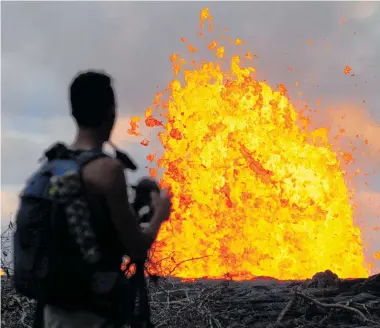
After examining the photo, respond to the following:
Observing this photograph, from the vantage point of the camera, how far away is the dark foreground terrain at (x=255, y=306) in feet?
24.6

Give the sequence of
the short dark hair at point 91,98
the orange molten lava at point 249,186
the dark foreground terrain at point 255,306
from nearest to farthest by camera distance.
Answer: the short dark hair at point 91,98 < the dark foreground terrain at point 255,306 < the orange molten lava at point 249,186

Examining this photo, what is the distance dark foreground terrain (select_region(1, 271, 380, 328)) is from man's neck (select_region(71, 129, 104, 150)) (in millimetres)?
4914

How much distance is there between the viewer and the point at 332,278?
33.5ft

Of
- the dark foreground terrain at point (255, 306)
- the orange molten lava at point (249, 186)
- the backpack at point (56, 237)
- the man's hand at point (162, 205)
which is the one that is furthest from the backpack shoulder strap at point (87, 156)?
the orange molten lava at point (249, 186)

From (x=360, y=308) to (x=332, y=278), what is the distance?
1.58 m

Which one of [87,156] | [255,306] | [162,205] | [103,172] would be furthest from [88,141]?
[255,306]

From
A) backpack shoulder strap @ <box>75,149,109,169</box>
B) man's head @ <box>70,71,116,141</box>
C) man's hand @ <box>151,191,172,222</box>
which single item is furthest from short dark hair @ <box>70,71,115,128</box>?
man's hand @ <box>151,191,172,222</box>

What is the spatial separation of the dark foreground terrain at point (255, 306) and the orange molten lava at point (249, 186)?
6571 mm

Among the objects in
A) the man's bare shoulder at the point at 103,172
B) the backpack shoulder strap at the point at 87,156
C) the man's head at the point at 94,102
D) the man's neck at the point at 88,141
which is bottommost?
the man's bare shoulder at the point at 103,172

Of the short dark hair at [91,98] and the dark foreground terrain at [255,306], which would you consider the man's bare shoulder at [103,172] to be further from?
the dark foreground terrain at [255,306]

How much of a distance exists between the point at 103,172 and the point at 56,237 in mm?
334

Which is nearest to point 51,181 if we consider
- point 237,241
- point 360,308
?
point 360,308

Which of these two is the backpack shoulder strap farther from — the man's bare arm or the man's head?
the man's head

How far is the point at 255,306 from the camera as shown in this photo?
902cm
